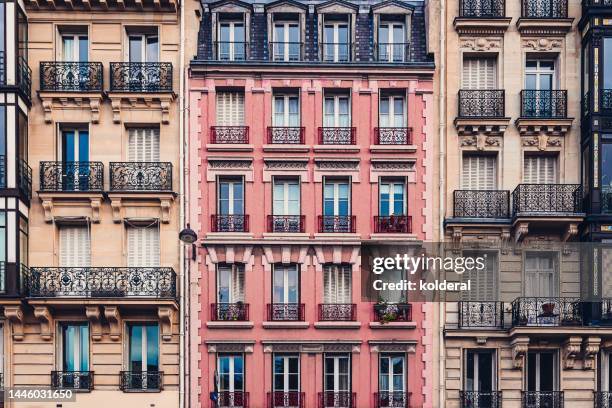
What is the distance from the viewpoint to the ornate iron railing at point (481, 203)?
29172 millimetres

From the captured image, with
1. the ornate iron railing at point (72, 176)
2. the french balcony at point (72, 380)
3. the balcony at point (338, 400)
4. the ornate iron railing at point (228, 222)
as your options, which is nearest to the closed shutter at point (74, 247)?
the ornate iron railing at point (72, 176)

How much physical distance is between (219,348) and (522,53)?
528 inches

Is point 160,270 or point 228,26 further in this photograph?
point 228,26

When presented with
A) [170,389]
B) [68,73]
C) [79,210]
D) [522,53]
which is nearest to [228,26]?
[68,73]

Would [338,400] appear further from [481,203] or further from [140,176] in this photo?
[140,176]

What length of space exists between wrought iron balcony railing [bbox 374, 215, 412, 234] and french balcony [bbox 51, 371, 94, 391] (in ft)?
32.7

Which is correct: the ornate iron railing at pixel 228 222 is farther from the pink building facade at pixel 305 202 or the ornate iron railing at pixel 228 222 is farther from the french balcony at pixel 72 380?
the french balcony at pixel 72 380

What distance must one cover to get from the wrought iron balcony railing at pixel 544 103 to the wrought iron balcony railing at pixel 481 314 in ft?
20.1

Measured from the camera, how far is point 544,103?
2962cm

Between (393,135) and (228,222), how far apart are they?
594 cm

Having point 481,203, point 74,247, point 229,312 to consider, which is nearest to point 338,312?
point 229,312

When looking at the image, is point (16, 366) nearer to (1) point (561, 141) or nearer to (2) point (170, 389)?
(2) point (170, 389)

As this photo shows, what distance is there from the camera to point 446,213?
29.3 m

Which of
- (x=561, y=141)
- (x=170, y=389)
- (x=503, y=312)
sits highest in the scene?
(x=561, y=141)
